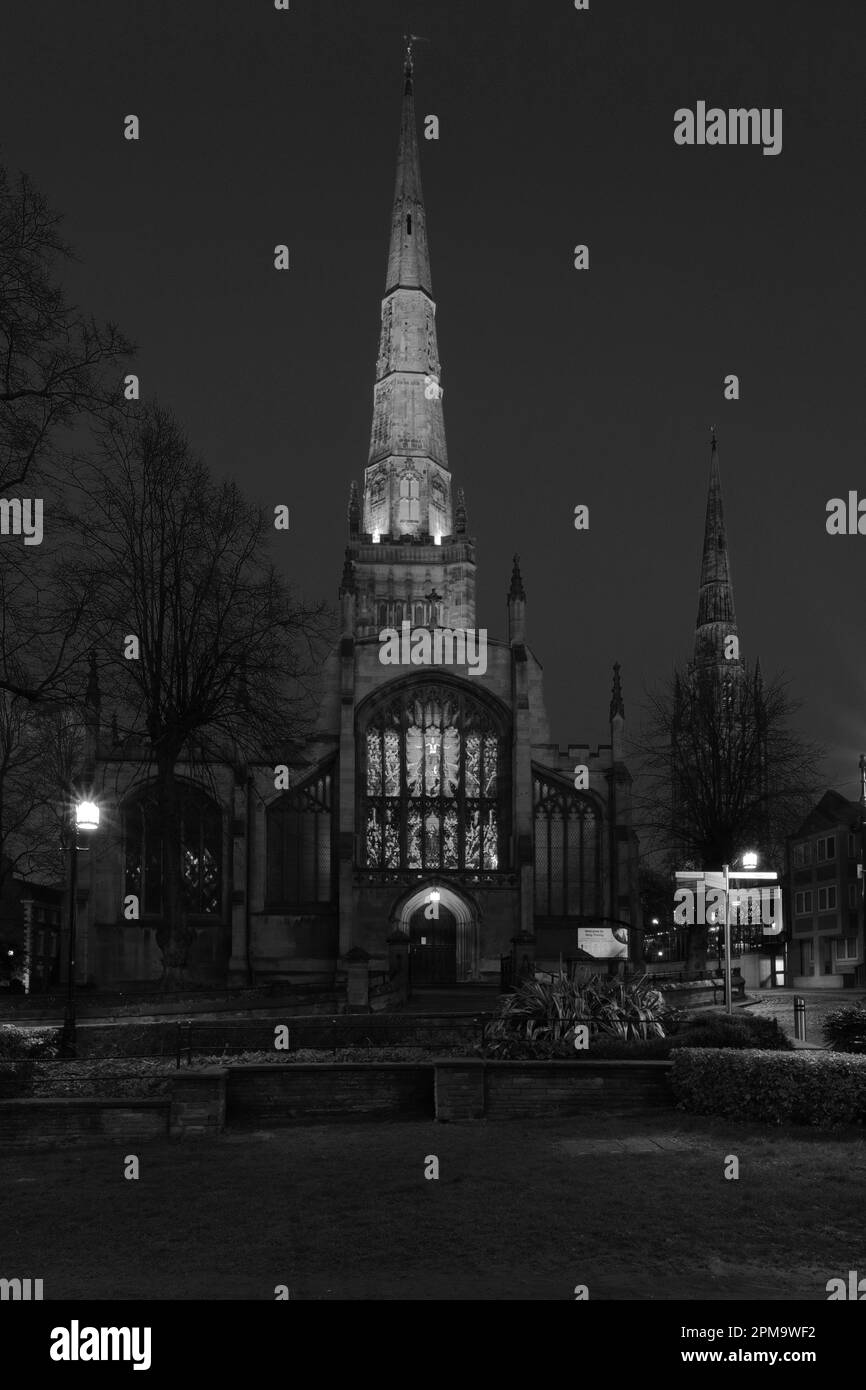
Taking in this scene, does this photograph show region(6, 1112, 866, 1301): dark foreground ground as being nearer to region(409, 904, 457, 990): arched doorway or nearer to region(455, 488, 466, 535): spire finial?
region(409, 904, 457, 990): arched doorway

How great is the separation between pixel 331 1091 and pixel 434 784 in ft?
129

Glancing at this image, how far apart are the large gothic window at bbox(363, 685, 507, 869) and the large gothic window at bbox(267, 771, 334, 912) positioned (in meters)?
1.88

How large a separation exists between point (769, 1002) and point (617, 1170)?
30.7 m

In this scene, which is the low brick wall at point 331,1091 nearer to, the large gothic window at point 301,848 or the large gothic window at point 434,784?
the large gothic window at point 301,848

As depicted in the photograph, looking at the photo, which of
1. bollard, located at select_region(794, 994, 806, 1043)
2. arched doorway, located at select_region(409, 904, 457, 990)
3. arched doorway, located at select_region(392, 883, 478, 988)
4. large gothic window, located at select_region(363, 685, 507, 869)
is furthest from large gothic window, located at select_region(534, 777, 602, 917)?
bollard, located at select_region(794, 994, 806, 1043)

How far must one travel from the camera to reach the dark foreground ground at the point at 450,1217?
34.6ft

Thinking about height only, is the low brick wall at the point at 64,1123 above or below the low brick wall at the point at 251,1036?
below

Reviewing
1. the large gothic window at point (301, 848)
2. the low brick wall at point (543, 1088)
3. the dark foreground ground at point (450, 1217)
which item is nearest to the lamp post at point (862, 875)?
the large gothic window at point (301, 848)

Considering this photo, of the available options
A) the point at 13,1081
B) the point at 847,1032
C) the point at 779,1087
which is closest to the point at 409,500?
the point at 847,1032

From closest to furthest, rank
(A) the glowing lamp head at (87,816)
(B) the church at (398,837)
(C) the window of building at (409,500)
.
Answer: (A) the glowing lamp head at (87,816), (B) the church at (398,837), (C) the window of building at (409,500)

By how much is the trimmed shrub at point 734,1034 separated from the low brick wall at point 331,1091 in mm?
4568

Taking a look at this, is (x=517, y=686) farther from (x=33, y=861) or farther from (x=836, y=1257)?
(x=836, y=1257)

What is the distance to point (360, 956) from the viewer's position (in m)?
41.2

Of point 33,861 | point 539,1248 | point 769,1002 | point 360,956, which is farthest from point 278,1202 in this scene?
point 33,861
